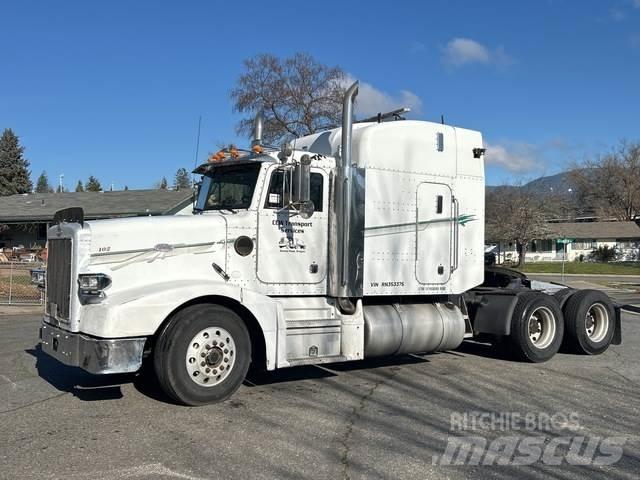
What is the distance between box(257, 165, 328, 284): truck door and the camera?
23.6ft

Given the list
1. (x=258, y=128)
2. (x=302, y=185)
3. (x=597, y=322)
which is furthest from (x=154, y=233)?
(x=597, y=322)

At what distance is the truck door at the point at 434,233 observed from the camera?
28.0 ft

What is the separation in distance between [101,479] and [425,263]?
5.33 meters

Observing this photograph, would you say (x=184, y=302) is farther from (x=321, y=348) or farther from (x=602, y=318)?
(x=602, y=318)

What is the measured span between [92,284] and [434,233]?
467 centimetres

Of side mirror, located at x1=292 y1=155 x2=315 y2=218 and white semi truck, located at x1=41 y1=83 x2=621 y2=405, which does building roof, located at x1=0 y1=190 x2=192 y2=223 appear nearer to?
white semi truck, located at x1=41 y1=83 x2=621 y2=405

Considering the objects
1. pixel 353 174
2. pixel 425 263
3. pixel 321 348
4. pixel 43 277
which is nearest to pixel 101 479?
pixel 321 348

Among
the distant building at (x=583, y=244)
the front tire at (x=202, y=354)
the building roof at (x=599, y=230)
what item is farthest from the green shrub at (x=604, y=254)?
the front tire at (x=202, y=354)

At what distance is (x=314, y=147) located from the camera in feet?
29.1

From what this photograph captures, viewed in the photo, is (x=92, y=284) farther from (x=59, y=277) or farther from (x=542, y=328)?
(x=542, y=328)

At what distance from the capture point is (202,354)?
6.33 metres

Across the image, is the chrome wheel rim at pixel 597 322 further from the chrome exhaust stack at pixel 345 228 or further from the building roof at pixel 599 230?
the building roof at pixel 599 230

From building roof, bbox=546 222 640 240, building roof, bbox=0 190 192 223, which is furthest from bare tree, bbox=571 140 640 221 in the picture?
building roof, bbox=0 190 192 223

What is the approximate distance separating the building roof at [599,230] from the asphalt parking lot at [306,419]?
204ft
